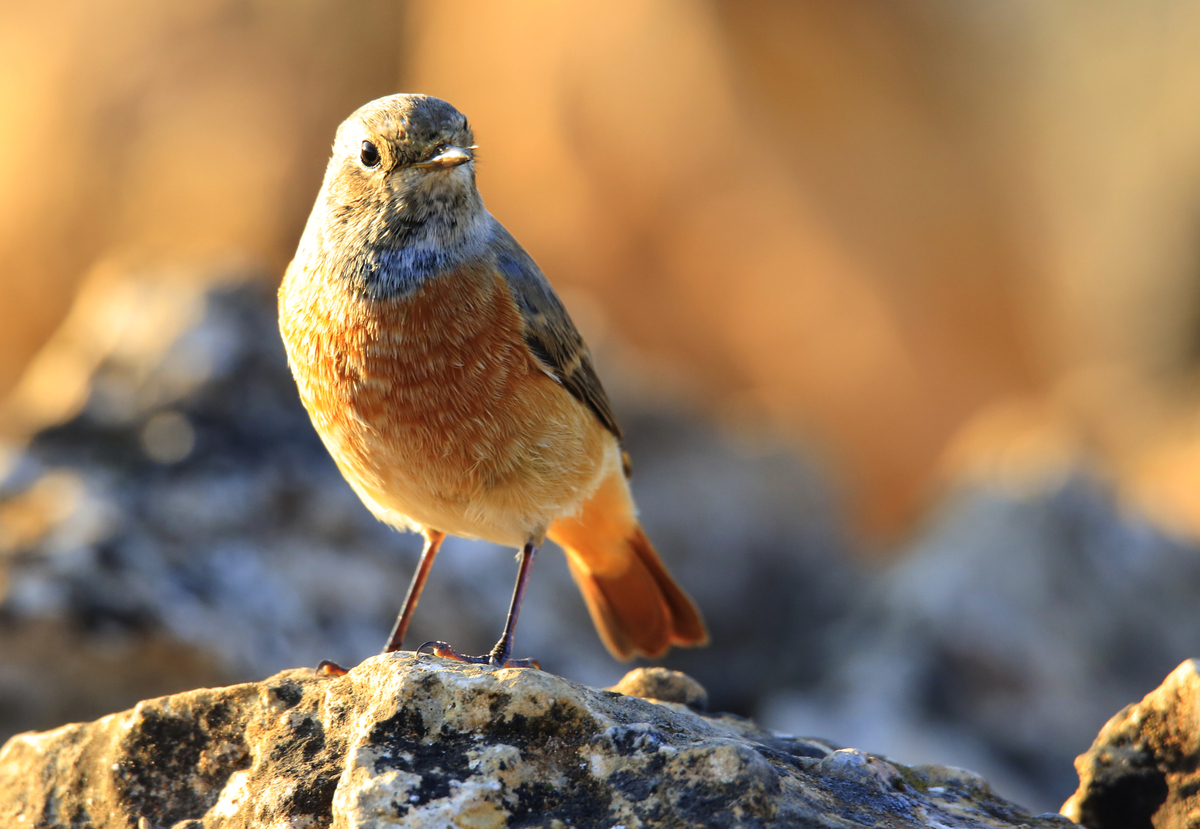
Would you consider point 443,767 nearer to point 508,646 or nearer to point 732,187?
point 508,646

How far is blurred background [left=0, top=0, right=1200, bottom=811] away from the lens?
6.55 m

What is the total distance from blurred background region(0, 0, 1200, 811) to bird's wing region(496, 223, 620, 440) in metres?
2.12

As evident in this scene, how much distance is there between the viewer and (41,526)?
439 centimetres

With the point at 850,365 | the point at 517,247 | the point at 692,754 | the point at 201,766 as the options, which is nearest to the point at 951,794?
the point at 692,754

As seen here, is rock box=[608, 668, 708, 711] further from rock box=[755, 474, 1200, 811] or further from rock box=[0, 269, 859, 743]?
rock box=[755, 474, 1200, 811]

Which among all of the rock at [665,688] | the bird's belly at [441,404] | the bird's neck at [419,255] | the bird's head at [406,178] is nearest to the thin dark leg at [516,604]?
the bird's belly at [441,404]

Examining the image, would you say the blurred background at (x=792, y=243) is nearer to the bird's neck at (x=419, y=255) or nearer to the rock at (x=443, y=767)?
the bird's neck at (x=419, y=255)

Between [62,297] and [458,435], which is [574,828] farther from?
[62,297]

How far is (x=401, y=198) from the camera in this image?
3.77 meters

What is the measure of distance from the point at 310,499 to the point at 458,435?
1915 mm

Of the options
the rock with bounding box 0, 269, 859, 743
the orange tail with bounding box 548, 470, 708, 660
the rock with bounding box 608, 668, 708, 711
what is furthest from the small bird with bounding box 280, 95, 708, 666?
the rock with bounding box 0, 269, 859, 743

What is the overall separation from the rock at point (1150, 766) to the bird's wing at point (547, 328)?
2.16 m

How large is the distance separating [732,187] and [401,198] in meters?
9.42

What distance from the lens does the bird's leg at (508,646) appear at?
11.0 ft
